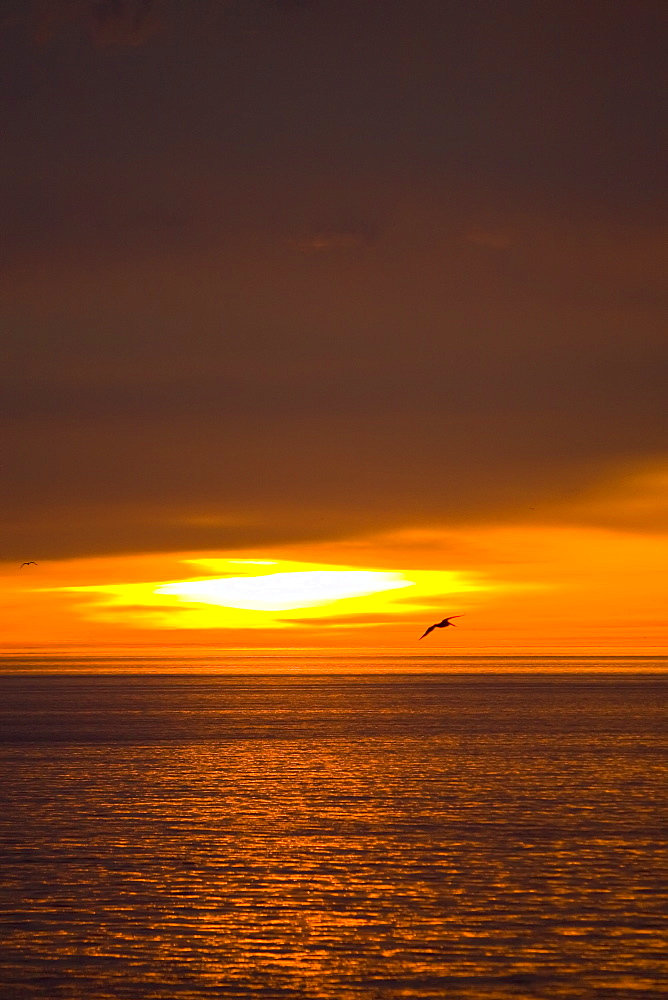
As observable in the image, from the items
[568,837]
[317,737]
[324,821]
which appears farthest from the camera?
[317,737]

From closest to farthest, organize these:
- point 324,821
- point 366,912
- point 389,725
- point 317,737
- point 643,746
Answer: point 366,912 < point 324,821 < point 643,746 < point 317,737 < point 389,725

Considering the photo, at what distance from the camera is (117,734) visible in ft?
331

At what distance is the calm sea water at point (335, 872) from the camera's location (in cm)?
2616

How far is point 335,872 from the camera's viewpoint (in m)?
37.8

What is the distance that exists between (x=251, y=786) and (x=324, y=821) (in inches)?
549

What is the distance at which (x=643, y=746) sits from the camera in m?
83.4

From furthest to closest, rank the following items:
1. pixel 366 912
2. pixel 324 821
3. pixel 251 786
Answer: pixel 251 786 → pixel 324 821 → pixel 366 912

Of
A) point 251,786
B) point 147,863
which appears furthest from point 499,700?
point 147,863

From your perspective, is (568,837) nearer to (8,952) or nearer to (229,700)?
(8,952)

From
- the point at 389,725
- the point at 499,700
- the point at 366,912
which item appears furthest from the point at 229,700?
the point at 366,912

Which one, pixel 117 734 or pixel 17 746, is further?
pixel 117 734

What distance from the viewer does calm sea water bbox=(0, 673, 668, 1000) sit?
26.2 m

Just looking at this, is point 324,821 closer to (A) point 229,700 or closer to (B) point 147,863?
(B) point 147,863

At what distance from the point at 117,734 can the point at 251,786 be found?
41379 mm
